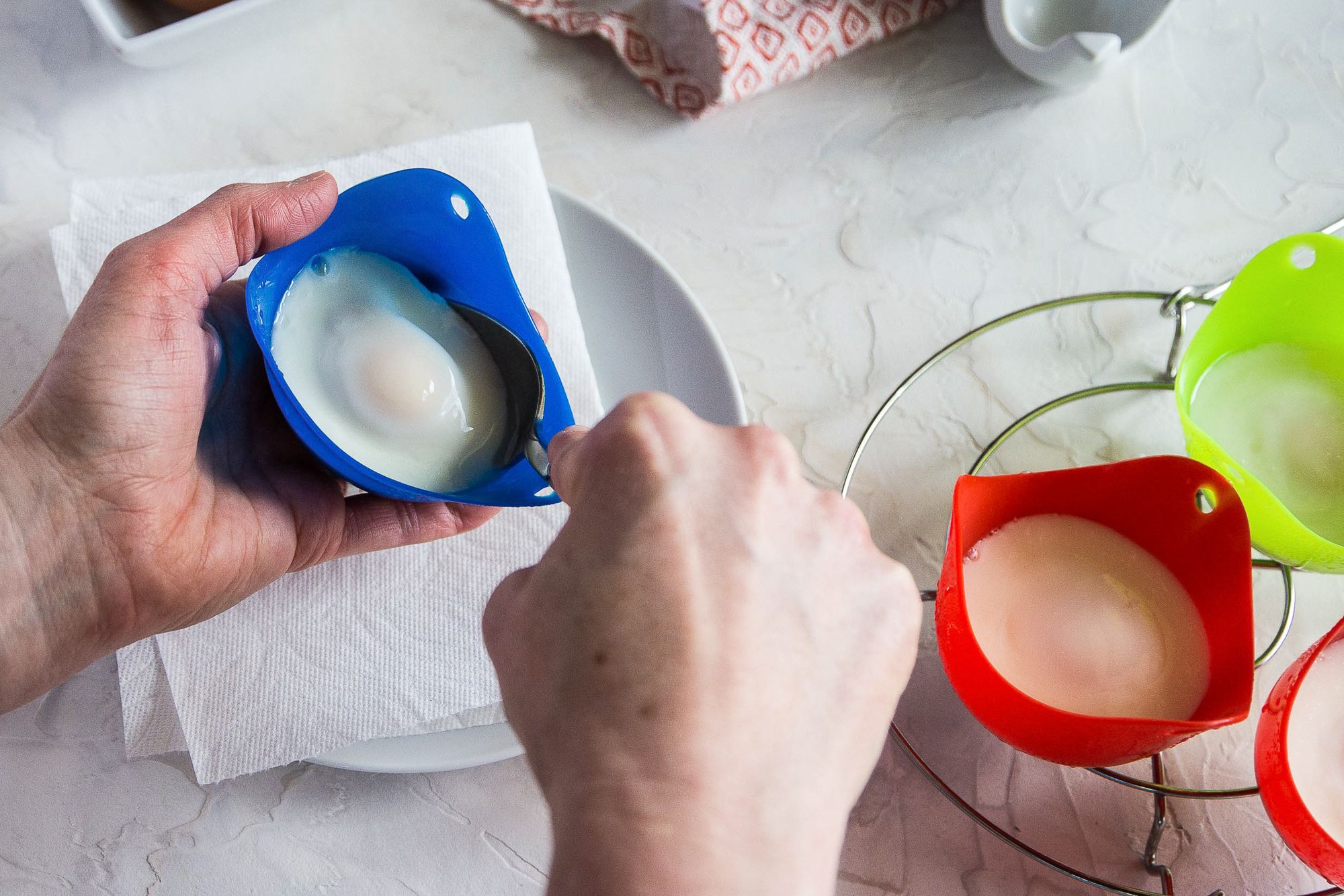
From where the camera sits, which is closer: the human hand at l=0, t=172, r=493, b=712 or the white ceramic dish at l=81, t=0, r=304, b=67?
the human hand at l=0, t=172, r=493, b=712

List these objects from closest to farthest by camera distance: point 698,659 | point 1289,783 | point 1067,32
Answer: point 698,659, point 1289,783, point 1067,32

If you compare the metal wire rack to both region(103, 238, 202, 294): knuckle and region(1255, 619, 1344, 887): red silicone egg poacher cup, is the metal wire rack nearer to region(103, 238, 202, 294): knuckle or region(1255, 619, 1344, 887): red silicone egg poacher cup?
region(1255, 619, 1344, 887): red silicone egg poacher cup

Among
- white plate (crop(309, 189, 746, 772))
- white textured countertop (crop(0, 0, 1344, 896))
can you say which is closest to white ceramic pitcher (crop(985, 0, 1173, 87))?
white textured countertop (crop(0, 0, 1344, 896))

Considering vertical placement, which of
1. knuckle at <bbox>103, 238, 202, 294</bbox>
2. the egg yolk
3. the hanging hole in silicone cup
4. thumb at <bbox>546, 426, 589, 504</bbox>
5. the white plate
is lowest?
the hanging hole in silicone cup

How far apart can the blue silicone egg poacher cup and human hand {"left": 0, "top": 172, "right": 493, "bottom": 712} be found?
0.05 feet

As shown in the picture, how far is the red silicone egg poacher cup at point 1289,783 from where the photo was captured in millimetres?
373

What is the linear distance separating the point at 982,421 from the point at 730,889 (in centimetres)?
36

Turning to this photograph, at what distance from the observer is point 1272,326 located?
0.51 metres

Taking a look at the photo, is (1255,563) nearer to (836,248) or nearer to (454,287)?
(836,248)

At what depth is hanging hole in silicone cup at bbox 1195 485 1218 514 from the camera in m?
0.42

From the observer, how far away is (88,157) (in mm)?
585

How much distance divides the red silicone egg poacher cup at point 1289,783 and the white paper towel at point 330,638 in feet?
1.06

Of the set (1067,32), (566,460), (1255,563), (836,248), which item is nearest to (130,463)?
(566,460)

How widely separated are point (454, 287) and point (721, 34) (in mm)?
250
